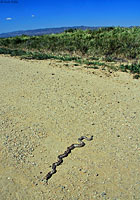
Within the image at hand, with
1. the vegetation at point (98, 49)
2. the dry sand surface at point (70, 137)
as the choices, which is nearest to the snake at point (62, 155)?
the dry sand surface at point (70, 137)

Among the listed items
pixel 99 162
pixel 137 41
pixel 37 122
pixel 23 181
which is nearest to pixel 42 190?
pixel 23 181

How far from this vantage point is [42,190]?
10.6ft

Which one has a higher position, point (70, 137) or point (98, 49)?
point (98, 49)

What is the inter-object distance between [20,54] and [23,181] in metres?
12.9

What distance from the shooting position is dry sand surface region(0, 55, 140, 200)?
3.28m

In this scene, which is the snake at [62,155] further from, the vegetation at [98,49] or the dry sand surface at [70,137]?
the vegetation at [98,49]

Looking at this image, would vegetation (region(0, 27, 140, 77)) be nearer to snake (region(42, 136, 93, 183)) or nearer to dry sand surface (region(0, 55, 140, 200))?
dry sand surface (region(0, 55, 140, 200))

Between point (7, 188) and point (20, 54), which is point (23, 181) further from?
point (20, 54)

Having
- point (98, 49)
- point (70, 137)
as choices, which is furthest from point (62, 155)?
point (98, 49)

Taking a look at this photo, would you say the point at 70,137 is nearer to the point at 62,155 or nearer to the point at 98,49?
the point at 62,155

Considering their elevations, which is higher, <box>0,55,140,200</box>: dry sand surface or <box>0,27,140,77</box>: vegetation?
<box>0,27,140,77</box>: vegetation

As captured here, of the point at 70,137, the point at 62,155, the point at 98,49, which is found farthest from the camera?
the point at 98,49

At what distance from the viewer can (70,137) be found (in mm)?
4574

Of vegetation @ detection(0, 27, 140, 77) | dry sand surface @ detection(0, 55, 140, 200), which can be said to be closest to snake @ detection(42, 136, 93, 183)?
dry sand surface @ detection(0, 55, 140, 200)
